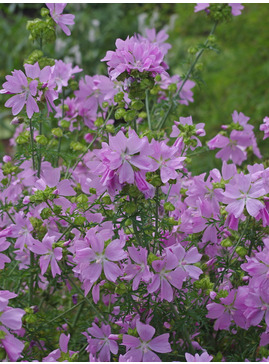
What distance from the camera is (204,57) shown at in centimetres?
195

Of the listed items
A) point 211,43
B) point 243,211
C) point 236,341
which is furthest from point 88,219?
point 211,43

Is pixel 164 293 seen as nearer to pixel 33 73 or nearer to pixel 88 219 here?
pixel 88 219

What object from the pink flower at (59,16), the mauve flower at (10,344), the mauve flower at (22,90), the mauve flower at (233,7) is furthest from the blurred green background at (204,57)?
the mauve flower at (10,344)

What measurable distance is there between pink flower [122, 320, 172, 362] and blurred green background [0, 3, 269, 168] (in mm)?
1349

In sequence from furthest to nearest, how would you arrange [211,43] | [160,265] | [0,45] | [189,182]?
[0,45], [211,43], [189,182], [160,265]

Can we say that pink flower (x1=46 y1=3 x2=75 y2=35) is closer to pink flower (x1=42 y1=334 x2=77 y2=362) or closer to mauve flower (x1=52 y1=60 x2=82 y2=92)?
mauve flower (x1=52 y1=60 x2=82 y2=92)

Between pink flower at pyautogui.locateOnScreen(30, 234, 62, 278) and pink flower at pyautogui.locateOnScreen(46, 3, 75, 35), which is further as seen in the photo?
pink flower at pyautogui.locateOnScreen(46, 3, 75, 35)

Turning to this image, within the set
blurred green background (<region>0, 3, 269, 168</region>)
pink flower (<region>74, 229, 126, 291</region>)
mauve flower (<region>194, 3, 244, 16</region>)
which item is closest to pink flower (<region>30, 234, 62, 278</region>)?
pink flower (<region>74, 229, 126, 291</region>)

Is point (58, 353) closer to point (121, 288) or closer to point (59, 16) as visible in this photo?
point (121, 288)

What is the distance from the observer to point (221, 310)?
0.74m

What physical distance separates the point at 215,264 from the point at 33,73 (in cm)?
38

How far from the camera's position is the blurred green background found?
231 cm

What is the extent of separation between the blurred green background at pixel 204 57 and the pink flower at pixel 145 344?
1349 millimetres

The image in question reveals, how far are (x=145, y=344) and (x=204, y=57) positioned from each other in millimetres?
1440
